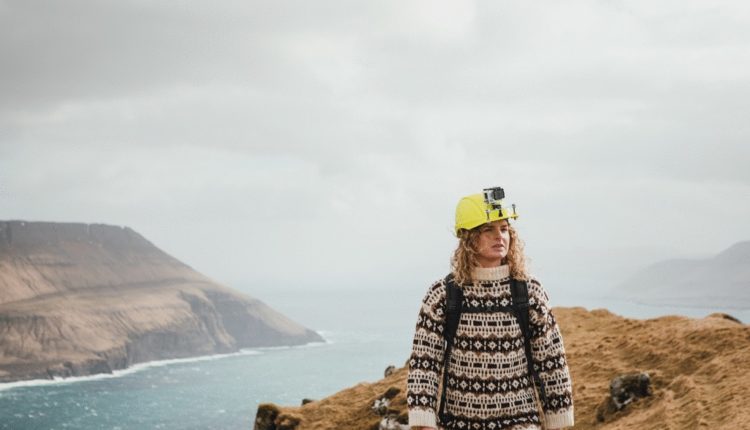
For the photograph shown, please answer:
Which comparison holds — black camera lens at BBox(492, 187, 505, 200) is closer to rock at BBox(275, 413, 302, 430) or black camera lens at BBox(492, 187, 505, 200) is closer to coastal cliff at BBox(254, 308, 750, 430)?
coastal cliff at BBox(254, 308, 750, 430)

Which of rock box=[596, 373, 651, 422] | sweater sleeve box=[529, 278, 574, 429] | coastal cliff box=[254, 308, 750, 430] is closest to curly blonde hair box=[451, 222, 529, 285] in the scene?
sweater sleeve box=[529, 278, 574, 429]

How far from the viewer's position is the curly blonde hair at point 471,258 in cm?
584

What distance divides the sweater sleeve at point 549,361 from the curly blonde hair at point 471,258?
169mm

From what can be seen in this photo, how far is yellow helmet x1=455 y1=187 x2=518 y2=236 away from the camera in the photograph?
19.1 ft

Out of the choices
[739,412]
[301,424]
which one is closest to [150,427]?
[301,424]

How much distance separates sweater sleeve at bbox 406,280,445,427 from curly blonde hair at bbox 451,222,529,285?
0.61ft

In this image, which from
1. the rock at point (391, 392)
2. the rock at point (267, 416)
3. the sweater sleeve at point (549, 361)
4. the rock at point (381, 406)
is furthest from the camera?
the rock at point (267, 416)

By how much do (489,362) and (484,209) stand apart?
1.20m

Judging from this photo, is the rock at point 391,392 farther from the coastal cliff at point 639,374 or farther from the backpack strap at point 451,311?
the backpack strap at point 451,311

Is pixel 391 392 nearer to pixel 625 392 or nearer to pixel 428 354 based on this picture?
pixel 625 392

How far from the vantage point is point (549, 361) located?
233 inches

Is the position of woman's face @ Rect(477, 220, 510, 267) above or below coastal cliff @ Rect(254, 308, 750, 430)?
above

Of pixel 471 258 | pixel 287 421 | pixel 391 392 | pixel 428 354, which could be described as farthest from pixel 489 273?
pixel 287 421

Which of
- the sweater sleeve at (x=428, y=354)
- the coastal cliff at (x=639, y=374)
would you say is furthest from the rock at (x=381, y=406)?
the sweater sleeve at (x=428, y=354)
